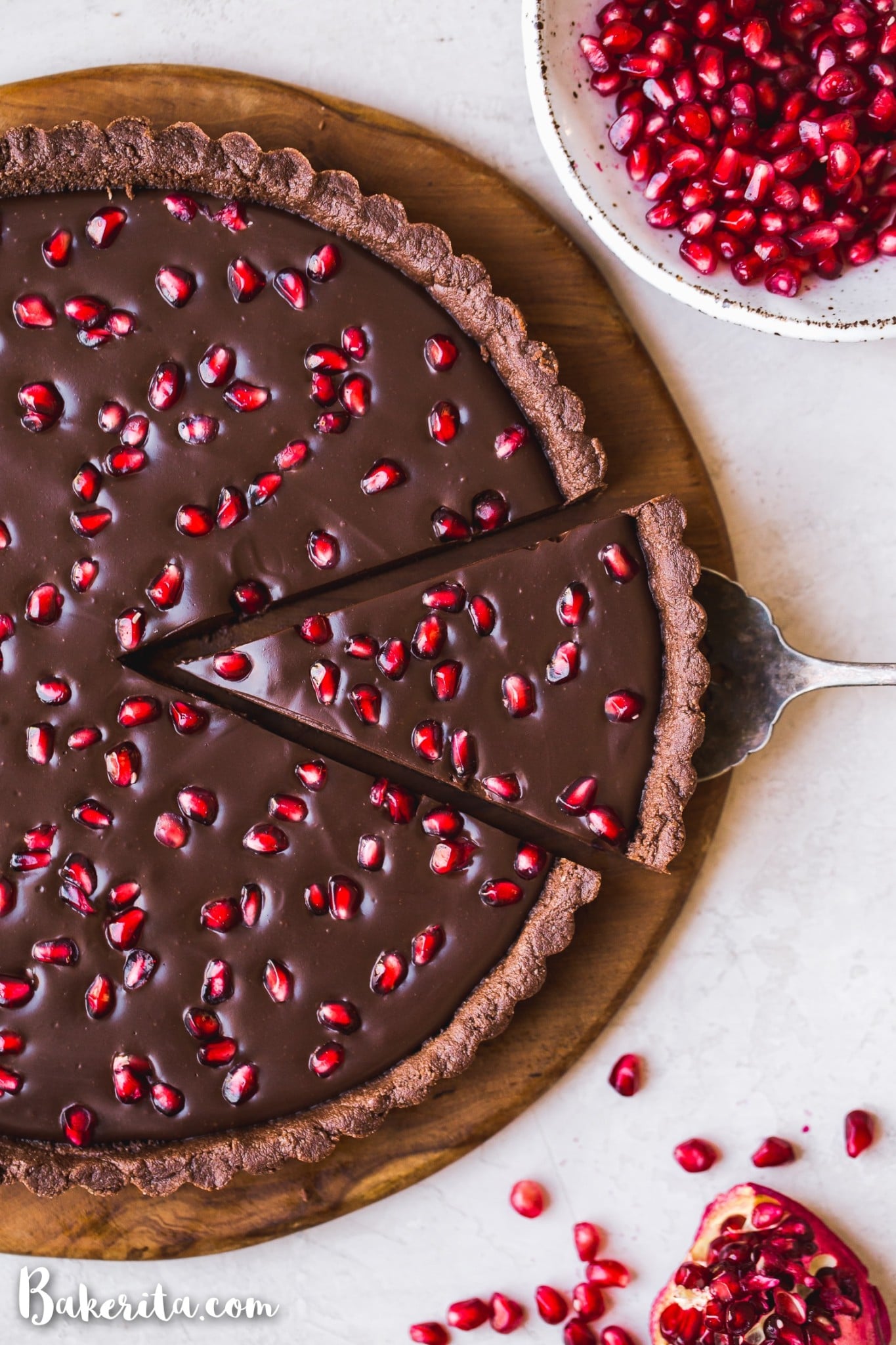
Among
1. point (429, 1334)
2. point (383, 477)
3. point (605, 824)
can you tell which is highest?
point (383, 477)

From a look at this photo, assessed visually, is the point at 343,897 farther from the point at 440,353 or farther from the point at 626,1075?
the point at 440,353

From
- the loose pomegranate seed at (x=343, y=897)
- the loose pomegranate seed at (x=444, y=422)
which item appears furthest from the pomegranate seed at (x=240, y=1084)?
the loose pomegranate seed at (x=444, y=422)

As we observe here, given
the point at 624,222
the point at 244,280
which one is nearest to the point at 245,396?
the point at 244,280

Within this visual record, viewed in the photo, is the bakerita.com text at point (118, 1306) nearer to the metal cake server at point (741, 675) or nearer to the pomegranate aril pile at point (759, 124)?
the metal cake server at point (741, 675)

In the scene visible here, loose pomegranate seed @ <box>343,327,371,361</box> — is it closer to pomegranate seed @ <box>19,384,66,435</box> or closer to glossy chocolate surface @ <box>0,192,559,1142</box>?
glossy chocolate surface @ <box>0,192,559,1142</box>

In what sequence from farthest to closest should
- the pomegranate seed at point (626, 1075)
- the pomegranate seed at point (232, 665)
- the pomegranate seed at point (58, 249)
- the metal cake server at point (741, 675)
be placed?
the pomegranate seed at point (626, 1075) < the metal cake server at point (741, 675) < the pomegranate seed at point (232, 665) < the pomegranate seed at point (58, 249)

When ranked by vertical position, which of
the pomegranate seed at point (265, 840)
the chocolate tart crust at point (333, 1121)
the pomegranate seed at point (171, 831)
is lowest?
the chocolate tart crust at point (333, 1121)

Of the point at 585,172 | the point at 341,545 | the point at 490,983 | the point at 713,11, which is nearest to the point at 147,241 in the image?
the point at 341,545
